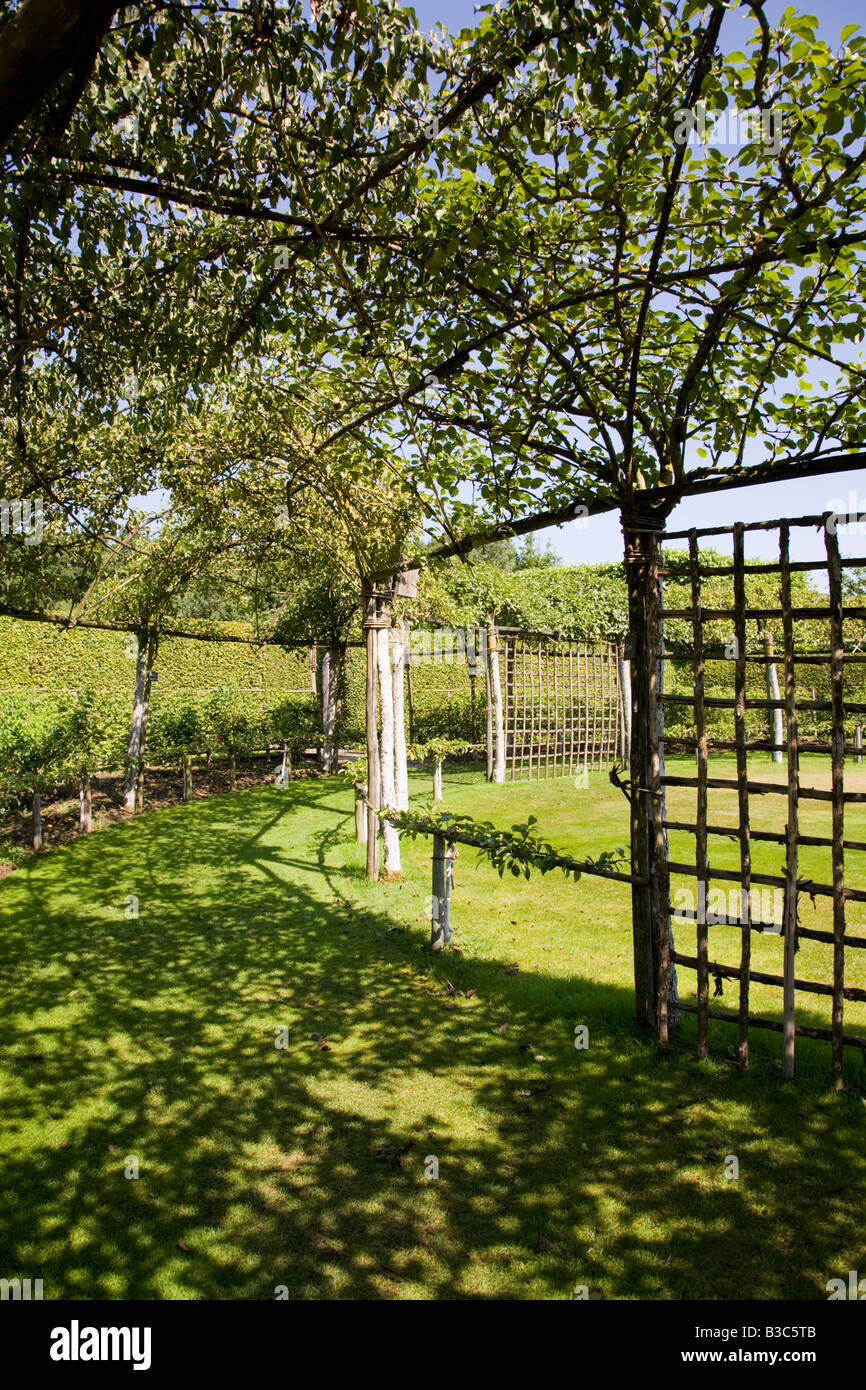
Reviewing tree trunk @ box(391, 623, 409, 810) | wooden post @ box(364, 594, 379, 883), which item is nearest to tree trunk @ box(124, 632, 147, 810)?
tree trunk @ box(391, 623, 409, 810)

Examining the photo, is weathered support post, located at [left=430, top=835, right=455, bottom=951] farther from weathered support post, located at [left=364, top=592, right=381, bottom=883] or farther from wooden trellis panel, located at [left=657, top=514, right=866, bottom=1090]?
wooden trellis panel, located at [left=657, top=514, right=866, bottom=1090]

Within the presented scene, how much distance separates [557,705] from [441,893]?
1189cm

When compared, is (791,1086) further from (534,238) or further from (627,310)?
(534,238)

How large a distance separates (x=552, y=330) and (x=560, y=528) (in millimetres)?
1409

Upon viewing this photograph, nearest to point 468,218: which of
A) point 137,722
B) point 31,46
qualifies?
point 31,46

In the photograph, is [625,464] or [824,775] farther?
[824,775]

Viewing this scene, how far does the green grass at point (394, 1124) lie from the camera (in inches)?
121

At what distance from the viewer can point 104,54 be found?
348 cm

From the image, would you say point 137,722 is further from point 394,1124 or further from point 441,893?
point 394,1124

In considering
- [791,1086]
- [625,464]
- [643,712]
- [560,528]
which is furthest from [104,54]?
[791,1086]

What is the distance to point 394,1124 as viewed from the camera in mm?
4090

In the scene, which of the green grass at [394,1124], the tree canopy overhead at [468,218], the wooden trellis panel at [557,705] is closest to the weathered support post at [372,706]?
the green grass at [394,1124]

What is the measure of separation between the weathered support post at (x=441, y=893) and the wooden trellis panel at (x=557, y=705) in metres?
10.3
